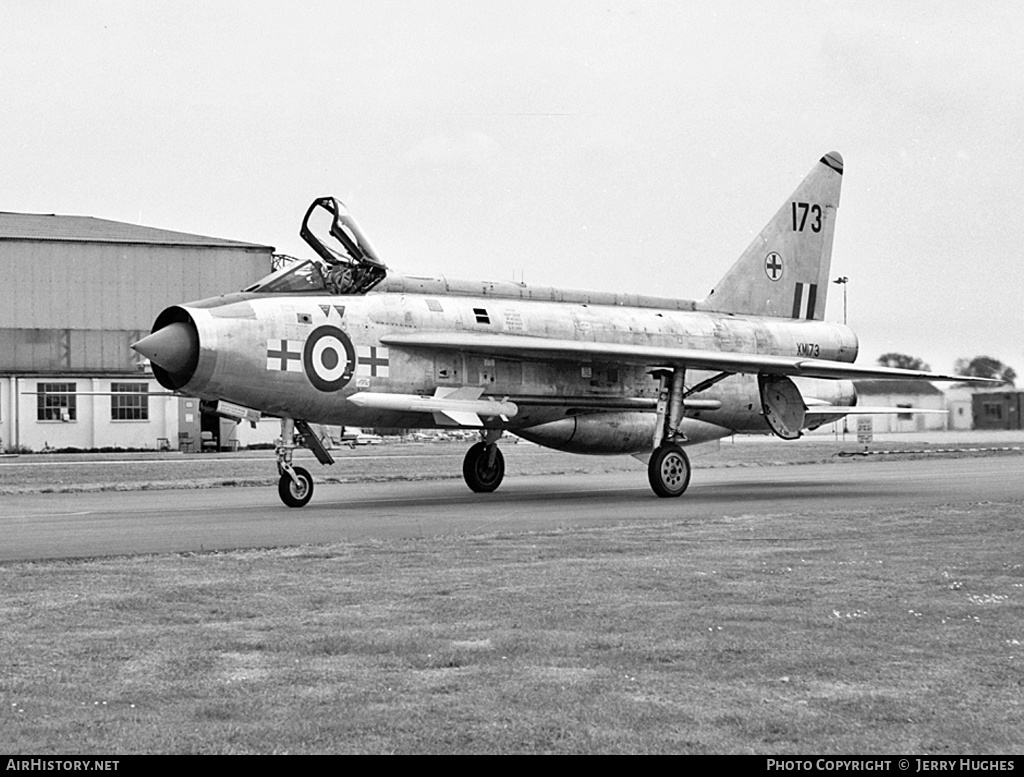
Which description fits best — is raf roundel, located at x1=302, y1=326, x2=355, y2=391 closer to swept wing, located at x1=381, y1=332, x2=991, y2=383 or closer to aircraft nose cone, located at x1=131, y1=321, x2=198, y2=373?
swept wing, located at x1=381, y1=332, x2=991, y2=383

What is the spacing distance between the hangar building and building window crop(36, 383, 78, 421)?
0.14 ft

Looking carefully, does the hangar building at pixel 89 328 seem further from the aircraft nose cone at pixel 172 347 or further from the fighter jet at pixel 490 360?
the aircraft nose cone at pixel 172 347

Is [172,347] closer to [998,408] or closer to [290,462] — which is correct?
[290,462]

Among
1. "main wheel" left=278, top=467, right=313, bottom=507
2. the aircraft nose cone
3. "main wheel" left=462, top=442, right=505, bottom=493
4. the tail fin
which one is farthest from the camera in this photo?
the tail fin

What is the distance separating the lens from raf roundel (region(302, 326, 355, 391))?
17.4 m

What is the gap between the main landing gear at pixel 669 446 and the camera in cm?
1917

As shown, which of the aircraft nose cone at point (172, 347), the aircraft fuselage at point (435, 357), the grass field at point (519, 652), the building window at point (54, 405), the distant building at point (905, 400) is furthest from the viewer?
the distant building at point (905, 400)

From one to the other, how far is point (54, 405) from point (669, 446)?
137ft

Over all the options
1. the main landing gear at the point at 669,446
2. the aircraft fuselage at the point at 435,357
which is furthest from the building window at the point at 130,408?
the main landing gear at the point at 669,446

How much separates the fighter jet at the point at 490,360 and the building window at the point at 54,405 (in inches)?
1500

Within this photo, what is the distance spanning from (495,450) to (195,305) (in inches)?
243

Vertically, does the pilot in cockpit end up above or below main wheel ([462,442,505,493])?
above

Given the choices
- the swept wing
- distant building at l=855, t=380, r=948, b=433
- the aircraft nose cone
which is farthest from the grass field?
distant building at l=855, t=380, r=948, b=433
